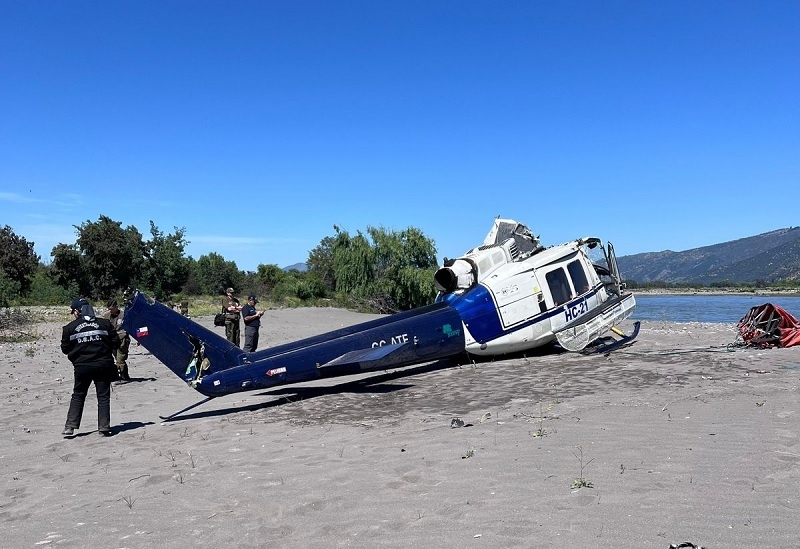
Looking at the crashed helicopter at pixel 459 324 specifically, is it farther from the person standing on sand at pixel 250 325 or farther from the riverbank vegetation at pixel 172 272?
the riverbank vegetation at pixel 172 272

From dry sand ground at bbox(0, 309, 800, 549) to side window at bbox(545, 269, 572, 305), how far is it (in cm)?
310

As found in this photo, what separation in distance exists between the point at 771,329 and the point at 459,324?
794 centimetres

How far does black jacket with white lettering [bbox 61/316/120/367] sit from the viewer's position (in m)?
8.70

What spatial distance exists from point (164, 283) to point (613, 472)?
52.7 m

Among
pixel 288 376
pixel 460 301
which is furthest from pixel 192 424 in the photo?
pixel 460 301

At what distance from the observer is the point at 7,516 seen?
568 cm

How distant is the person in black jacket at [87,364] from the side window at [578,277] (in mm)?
10590

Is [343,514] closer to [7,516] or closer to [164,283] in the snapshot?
[7,516]

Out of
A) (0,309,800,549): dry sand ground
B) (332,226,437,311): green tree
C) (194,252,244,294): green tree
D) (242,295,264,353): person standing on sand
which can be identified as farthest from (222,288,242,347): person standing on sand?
(194,252,244,294): green tree

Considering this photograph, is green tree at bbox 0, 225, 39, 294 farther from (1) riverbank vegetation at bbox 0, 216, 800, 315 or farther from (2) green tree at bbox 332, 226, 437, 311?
(2) green tree at bbox 332, 226, 437, 311

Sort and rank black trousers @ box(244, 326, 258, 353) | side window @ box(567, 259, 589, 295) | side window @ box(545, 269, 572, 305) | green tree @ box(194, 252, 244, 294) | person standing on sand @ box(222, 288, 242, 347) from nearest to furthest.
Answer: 1. side window @ box(545, 269, 572, 305)
2. side window @ box(567, 259, 589, 295)
3. black trousers @ box(244, 326, 258, 353)
4. person standing on sand @ box(222, 288, 242, 347)
5. green tree @ box(194, 252, 244, 294)

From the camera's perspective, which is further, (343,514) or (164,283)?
(164,283)

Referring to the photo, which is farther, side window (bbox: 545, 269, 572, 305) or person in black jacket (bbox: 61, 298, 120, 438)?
side window (bbox: 545, 269, 572, 305)

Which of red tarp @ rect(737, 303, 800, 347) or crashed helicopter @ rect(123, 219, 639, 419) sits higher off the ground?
crashed helicopter @ rect(123, 219, 639, 419)
